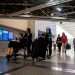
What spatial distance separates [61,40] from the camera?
1711 cm

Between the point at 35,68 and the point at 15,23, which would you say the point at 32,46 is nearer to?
the point at 35,68

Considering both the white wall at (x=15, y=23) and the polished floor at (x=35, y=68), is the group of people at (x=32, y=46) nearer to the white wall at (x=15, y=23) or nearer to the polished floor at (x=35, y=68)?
the polished floor at (x=35, y=68)

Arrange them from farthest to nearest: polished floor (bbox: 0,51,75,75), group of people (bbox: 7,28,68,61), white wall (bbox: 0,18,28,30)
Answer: white wall (bbox: 0,18,28,30) → group of people (bbox: 7,28,68,61) → polished floor (bbox: 0,51,75,75)

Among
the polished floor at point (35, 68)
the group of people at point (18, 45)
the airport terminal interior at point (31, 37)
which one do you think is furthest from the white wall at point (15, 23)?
the polished floor at point (35, 68)

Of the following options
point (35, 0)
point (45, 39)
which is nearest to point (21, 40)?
point (45, 39)

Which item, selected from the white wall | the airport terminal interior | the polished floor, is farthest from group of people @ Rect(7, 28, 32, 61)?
the white wall

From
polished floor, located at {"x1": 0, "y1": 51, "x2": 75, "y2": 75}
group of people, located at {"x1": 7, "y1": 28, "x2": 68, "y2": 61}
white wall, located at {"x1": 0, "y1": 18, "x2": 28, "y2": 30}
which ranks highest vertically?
white wall, located at {"x1": 0, "y1": 18, "x2": 28, "y2": 30}

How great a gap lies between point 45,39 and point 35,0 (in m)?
3.06

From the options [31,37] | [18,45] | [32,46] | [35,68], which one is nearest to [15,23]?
[31,37]

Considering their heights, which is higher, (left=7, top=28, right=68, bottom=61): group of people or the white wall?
the white wall

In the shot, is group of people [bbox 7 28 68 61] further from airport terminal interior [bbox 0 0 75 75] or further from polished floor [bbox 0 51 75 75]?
polished floor [bbox 0 51 75 75]

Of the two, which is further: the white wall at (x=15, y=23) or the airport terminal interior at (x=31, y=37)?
the white wall at (x=15, y=23)

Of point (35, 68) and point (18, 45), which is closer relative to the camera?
point (35, 68)

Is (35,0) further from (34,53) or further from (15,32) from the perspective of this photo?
(15,32)
